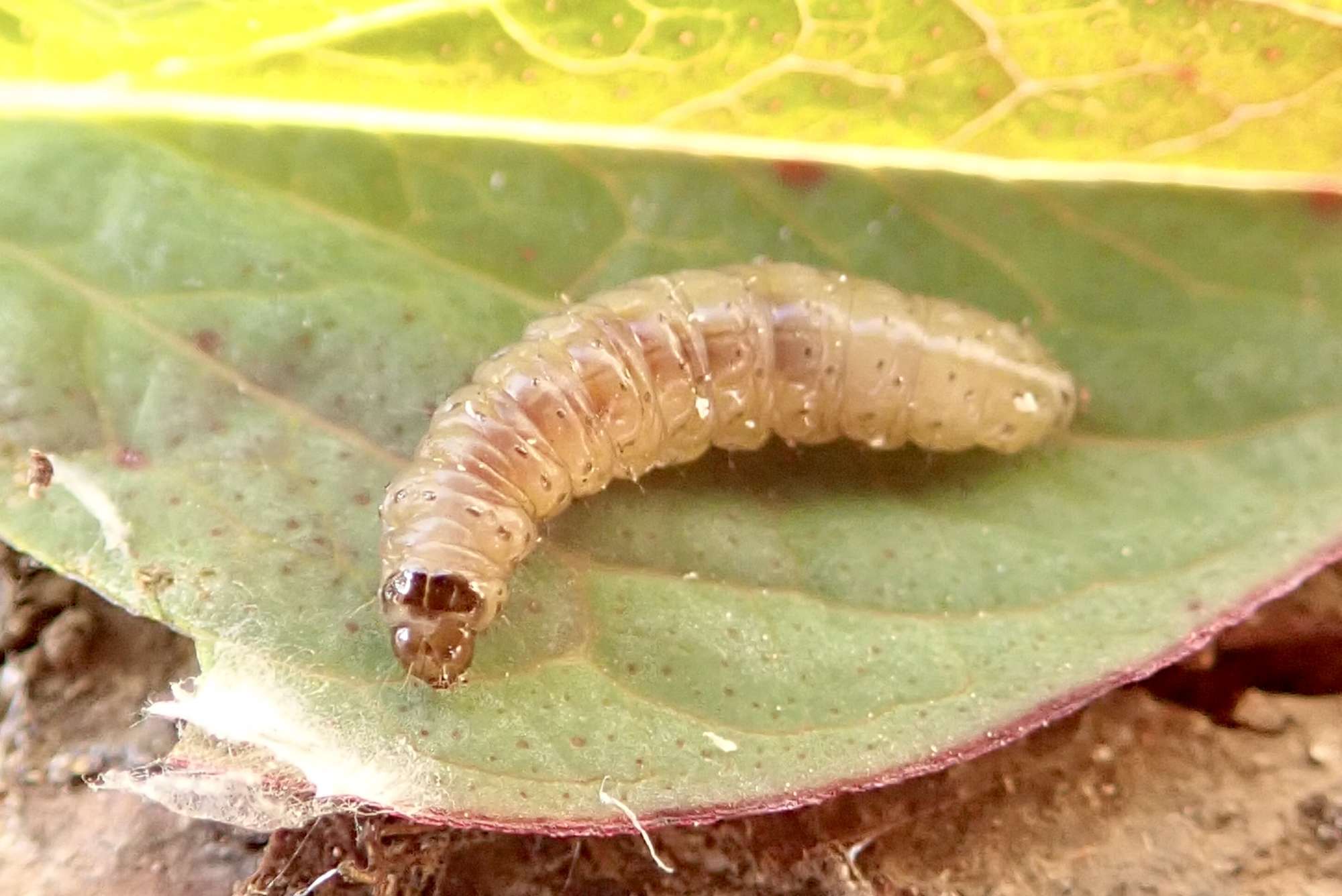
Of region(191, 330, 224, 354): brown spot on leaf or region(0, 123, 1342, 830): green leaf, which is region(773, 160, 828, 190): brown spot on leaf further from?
region(191, 330, 224, 354): brown spot on leaf

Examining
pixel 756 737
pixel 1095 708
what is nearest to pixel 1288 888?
pixel 1095 708

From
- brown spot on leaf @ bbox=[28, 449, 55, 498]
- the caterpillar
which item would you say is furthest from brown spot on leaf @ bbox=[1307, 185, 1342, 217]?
brown spot on leaf @ bbox=[28, 449, 55, 498]

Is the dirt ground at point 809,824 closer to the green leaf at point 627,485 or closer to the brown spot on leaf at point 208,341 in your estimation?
the green leaf at point 627,485

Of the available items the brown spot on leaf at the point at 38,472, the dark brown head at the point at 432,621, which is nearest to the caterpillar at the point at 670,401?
the dark brown head at the point at 432,621

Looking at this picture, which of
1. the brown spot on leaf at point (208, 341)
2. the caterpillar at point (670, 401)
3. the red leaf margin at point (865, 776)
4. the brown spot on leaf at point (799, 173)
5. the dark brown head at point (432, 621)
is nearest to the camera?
the red leaf margin at point (865, 776)

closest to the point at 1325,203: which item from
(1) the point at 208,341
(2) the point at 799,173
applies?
(2) the point at 799,173

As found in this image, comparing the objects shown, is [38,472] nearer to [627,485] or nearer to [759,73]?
[627,485]

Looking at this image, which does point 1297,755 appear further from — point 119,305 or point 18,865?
point 119,305
